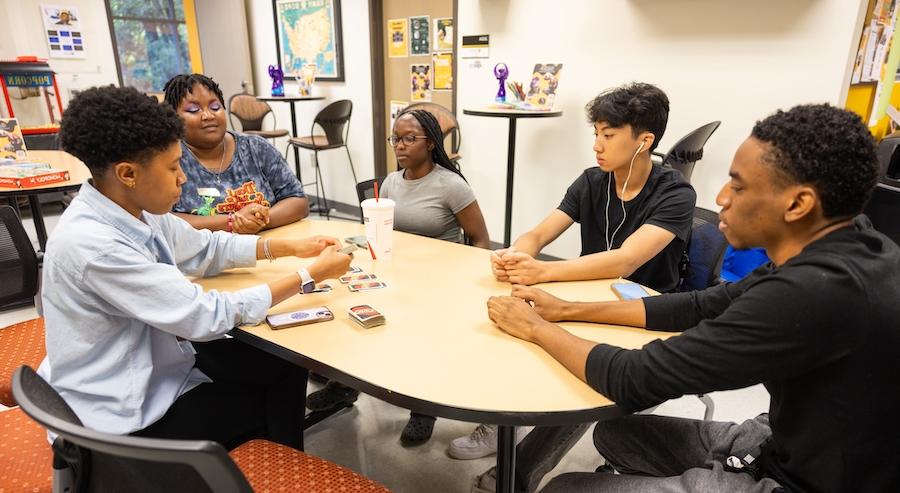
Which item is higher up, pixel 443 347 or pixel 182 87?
pixel 182 87

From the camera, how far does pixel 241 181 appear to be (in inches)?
85.3

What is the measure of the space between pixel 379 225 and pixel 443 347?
0.63 m

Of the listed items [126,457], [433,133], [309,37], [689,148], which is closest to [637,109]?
[433,133]

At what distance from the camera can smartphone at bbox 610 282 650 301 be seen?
1422 millimetres

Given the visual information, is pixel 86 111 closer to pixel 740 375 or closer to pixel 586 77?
pixel 740 375

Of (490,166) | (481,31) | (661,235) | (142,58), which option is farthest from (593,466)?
(142,58)

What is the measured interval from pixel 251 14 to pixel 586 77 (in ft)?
12.9

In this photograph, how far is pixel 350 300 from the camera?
1.43 m

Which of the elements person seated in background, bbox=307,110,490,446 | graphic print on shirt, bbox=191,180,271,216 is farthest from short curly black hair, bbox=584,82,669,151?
graphic print on shirt, bbox=191,180,271,216

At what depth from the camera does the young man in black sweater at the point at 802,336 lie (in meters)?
0.85

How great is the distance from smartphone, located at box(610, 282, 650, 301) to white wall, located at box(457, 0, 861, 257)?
197 centimetres

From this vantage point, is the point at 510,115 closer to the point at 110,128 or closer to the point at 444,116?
the point at 444,116

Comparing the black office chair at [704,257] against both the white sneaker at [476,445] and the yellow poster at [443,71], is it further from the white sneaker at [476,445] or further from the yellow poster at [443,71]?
the yellow poster at [443,71]

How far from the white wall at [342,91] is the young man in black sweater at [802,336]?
4205 millimetres
